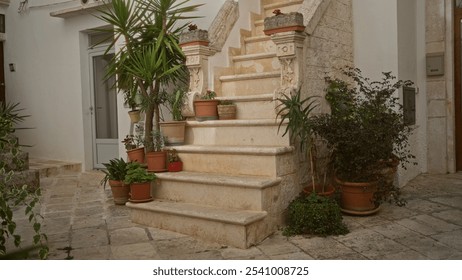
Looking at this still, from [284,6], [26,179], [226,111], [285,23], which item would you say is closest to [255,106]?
[226,111]

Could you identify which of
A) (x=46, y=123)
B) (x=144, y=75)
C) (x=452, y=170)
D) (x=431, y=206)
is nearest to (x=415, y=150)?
(x=452, y=170)

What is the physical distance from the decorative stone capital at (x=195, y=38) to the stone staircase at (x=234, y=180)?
61 cm

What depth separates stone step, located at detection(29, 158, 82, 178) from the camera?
6.46 m

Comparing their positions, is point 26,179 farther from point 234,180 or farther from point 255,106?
point 234,180

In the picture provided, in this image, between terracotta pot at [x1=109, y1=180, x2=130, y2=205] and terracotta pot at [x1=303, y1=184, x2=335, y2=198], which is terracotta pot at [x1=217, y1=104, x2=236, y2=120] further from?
terracotta pot at [x1=109, y1=180, x2=130, y2=205]

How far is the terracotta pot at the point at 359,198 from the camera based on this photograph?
12.2 feet

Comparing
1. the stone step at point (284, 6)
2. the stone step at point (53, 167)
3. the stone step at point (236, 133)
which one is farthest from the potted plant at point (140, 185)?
the stone step at point (53, 167)

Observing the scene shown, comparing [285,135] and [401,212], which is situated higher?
[285,135]

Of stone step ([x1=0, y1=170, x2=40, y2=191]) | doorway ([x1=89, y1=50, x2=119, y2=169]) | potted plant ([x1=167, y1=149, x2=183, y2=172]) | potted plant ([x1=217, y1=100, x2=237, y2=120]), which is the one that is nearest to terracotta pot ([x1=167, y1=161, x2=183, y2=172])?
potted plant ([x1=167, y1=149, x2=183, y2=172])

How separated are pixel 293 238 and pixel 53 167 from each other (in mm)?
4601

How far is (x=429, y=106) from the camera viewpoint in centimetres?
545

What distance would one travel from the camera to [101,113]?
22.8 ft
